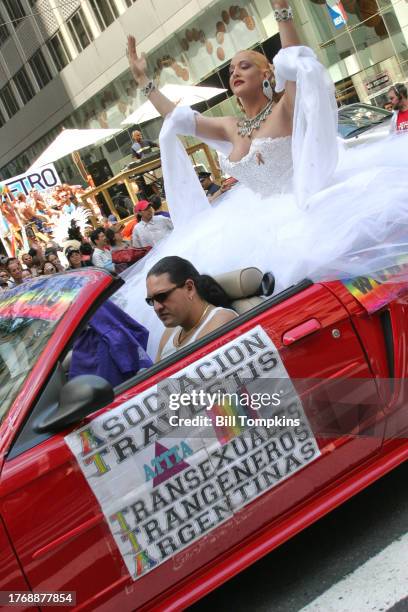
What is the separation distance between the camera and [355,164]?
3678mm

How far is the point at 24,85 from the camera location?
4003cm

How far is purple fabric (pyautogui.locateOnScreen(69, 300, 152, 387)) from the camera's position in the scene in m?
3.01

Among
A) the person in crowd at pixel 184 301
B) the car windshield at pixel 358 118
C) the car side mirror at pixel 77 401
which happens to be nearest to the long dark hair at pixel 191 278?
the person in crowd at pixel 184 301

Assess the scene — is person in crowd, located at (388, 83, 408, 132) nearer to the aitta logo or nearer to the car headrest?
the car headrest

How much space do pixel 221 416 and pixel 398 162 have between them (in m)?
1.58

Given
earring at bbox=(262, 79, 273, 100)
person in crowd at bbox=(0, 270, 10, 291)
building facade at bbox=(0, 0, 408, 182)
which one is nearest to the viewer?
earring at bbox=(262, 79, 273, 100)

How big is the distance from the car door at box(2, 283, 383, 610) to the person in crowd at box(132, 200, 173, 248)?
6.47 metres

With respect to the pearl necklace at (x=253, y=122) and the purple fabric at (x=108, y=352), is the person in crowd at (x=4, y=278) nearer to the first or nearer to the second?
the pearl necklace at (x=253, y=122)

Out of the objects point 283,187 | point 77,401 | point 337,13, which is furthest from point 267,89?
point 337,13

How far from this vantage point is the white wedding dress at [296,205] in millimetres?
2969

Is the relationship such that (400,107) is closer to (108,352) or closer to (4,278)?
(4,278)

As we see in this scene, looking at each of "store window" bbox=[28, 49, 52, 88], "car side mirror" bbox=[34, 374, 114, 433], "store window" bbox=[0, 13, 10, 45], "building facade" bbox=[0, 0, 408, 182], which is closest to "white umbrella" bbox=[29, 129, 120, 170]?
"building facade" bbox=[0, 0, 408, 182]

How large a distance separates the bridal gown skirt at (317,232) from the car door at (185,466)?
7.7 inches

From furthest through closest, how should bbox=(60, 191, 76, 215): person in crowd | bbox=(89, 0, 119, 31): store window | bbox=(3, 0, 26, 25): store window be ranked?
bbox=(3, 0, 26, 25): store window < bbox=(89, 0, 119, 31): store window < bbox=(60, 191, 76, 215): person in crowd
